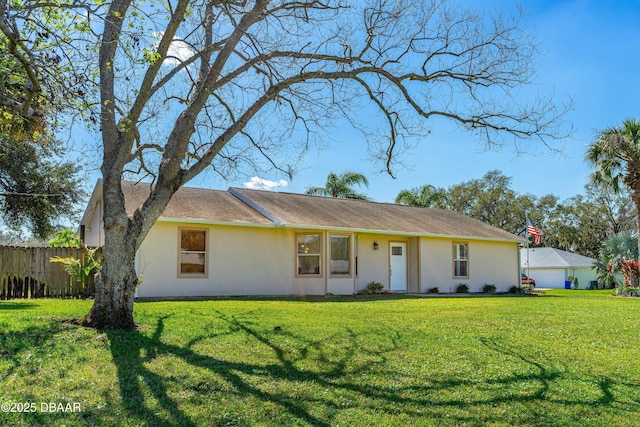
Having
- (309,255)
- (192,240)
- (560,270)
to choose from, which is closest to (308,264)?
(309,255)

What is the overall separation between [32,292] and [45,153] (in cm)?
998

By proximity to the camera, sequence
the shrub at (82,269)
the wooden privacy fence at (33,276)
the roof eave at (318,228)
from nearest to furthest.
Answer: the shrub at (82,269) → the wooden privacy fence at (33,276) → the roof eave at (318,228)

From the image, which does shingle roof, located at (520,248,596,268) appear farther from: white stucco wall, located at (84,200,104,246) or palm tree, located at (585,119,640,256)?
white stucco wall, located at (84,200,104,246)

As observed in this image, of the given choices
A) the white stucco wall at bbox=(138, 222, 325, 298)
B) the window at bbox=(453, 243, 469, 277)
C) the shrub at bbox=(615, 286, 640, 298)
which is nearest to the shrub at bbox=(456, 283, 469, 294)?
the window at bbox=(453, 243, 469, 277)

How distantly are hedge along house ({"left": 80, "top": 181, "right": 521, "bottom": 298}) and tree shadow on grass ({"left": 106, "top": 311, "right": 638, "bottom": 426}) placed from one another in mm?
7873

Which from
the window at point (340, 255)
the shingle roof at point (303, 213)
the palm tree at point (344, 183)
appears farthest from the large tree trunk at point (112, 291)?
the palm tree at point (344, 183)

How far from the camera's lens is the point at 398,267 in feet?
66.1

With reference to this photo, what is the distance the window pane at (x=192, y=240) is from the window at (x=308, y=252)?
11.1 ft

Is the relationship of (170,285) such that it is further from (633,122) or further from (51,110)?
(633,122)

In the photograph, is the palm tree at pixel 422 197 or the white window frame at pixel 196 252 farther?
the palm tree at pixel 422 197

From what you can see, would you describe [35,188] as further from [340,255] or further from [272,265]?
[340,255]

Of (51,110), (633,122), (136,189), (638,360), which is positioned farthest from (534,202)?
(51,110)

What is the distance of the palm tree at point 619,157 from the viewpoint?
71.6 feet

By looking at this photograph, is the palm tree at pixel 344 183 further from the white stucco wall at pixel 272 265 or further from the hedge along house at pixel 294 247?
the white stucco wall at pixel 272 265
